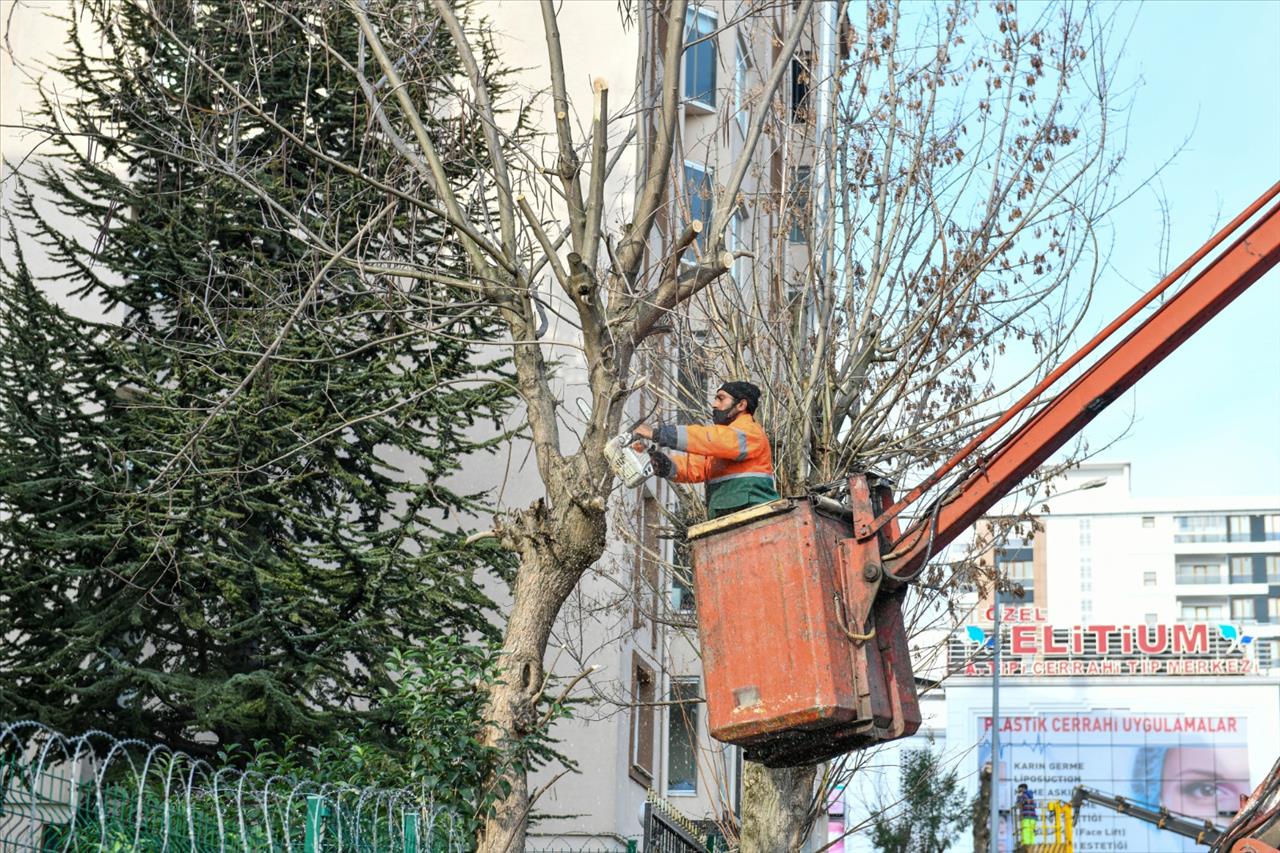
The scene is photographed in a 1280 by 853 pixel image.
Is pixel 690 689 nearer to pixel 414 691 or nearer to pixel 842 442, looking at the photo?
pixel 842 442

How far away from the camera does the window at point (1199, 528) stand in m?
127

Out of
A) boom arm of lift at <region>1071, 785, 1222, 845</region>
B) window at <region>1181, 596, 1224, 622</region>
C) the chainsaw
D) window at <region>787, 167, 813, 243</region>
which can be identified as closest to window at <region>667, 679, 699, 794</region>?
window at <region>787, 167, 813, 243</region>

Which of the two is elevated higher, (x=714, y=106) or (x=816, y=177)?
(x=714, y=106)

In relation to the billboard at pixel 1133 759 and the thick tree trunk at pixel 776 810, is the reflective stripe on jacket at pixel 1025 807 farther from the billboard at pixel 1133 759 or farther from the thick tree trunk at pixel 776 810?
the thick tree trunk at pixel 776 810

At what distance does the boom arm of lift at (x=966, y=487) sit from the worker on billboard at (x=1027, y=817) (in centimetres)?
6060

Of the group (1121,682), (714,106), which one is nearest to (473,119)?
(714,106)

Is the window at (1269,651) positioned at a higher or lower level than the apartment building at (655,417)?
higher

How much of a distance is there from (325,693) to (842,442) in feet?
20.6

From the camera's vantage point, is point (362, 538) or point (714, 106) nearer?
point (362, 538)

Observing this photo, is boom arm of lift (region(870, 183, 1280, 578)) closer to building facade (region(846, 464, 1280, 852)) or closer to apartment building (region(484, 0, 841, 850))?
apartment building (region(484, 0, 841, 850))

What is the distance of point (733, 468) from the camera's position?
9008 mm

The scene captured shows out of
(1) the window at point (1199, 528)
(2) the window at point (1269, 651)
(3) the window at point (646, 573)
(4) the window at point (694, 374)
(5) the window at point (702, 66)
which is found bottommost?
(3) the window at point (646, 573)

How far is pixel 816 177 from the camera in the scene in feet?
54.6

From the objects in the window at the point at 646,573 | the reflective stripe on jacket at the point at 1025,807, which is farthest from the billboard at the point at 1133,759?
the window at the point at 646,573
